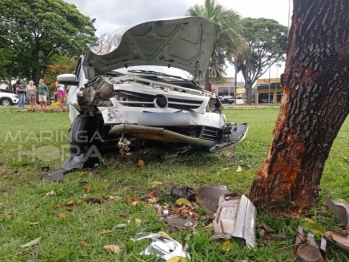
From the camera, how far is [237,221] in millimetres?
1864

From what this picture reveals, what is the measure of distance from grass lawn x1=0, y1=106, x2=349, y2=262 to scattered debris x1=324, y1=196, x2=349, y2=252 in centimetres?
6

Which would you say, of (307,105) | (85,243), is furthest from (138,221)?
(307,105)

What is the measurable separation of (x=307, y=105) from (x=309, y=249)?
0.88 meters

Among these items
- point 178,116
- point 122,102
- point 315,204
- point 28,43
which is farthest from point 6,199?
point 28,43

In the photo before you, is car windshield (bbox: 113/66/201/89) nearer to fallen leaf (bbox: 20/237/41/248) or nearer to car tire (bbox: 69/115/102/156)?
car tire (bbox: 69/115/102/156)

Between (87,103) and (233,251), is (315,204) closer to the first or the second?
(233,251)

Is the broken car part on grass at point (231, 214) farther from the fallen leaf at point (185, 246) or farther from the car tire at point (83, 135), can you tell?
the car tire at point (83, 135)

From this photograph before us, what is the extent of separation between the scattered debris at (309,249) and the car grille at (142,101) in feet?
7.20

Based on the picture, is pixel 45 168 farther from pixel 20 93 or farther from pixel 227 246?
pixel 20 93

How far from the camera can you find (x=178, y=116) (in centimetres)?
355

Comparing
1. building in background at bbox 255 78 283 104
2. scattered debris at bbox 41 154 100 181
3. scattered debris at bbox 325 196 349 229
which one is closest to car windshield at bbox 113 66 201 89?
scattered debris at bbox 41 154 100 181

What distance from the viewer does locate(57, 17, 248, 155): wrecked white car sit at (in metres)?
3.43

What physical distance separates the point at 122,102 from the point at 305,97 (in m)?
2.00

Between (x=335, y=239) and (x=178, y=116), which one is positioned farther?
(x=178, y=116)
